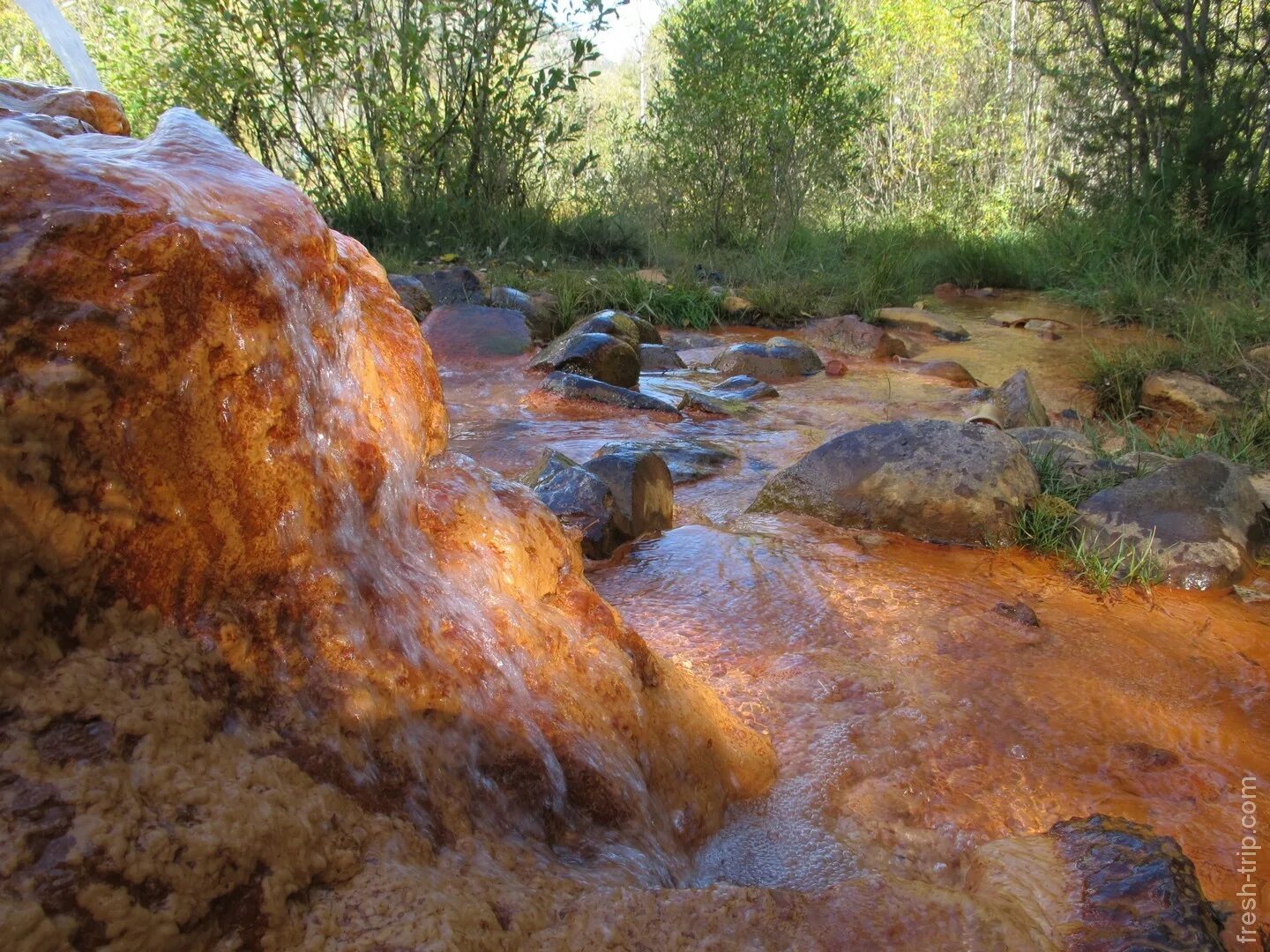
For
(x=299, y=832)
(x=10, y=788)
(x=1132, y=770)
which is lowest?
(x=1132, y=770)

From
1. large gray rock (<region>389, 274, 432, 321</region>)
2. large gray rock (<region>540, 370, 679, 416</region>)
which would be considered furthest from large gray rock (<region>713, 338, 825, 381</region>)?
large gray rock (<region>389, 274, 432, 321</region>)

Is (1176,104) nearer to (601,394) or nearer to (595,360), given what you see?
A: (595,360)

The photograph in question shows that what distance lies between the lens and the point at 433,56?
991cm

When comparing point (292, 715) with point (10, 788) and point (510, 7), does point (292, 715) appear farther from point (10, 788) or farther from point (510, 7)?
point (510, 7)

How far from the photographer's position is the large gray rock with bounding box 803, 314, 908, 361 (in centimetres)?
739

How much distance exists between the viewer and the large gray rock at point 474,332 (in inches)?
251

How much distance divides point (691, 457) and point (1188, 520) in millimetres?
2130

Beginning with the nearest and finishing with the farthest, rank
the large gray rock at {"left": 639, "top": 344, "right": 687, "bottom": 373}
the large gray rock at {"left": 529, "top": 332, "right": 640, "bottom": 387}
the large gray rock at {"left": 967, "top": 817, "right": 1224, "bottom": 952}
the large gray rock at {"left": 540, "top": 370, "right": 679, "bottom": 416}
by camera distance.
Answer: the large gray rock at {"left": 967, "top": 817, "right": 1224, "bottom": 952}, the large gray rock at {"left": 540, "top": 370, "right": 679, "bottom": 416}, the large gray rock at {"left": 529, "top": 332, "right": 640, "bottom": 387}, the large gray rock at {"left": 639, "top": 344, "right": 687, "bottom": 373}

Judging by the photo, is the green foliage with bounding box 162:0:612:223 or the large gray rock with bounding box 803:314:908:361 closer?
the large gray rock with bounding box 803:314:908:361

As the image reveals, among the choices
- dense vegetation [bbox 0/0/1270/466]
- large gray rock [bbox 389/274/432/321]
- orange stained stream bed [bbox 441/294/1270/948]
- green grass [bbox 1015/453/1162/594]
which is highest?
dense vegetation [bbox 0/0/1270/466]

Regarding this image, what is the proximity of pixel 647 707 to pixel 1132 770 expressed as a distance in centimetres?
120

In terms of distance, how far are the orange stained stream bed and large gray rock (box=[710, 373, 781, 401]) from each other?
1.94m

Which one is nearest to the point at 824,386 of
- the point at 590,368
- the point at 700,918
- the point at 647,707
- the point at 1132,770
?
the point at 590,368

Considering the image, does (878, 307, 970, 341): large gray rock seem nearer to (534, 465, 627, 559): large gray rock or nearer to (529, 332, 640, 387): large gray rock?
(529, 332, 640, 387): large gray rock
